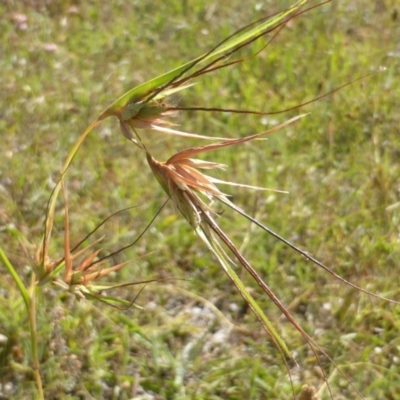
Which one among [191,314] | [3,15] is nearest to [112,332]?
[191,314]

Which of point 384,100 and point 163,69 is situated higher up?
point 163,69

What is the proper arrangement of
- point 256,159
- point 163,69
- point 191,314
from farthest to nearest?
point 163,69, point 256,159, point 191,314

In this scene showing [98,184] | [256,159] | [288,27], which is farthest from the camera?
Result: [288,27]

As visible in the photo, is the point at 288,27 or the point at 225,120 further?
the point at 288,27

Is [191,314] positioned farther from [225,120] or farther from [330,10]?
[330,10]

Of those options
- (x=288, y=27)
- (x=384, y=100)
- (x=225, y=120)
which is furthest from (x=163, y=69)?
(x=384, y=100)

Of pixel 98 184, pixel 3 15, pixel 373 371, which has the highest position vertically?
pixel 3 15
